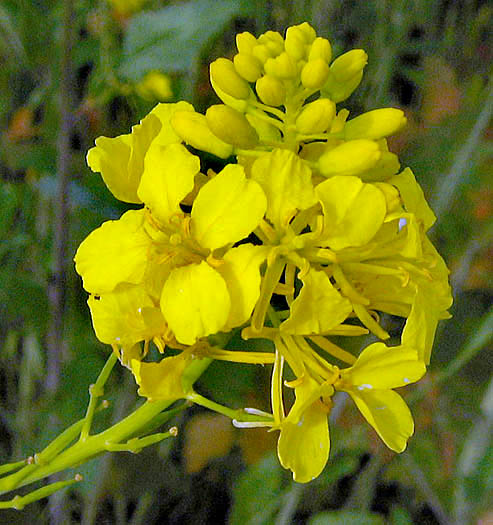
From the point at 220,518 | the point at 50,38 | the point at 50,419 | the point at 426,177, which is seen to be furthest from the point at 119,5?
the point at 220,518

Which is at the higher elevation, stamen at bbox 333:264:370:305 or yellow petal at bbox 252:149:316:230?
yellow petal at bbox 252:149:316:230

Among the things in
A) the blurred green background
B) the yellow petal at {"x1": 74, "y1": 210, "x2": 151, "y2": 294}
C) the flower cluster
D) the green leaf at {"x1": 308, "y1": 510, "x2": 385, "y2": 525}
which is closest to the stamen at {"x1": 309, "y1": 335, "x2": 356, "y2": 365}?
the flower cluster

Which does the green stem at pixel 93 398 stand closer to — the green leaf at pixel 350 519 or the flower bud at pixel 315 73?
the flower bud at pixel 315 73

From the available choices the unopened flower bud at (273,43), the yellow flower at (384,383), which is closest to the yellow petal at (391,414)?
the yellow flower at (384,383)

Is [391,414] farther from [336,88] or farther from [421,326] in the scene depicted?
[336,88]

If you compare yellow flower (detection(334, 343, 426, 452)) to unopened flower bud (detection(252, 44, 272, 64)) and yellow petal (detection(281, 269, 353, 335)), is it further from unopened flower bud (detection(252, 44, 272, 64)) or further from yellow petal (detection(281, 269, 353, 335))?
unopened flower bud (detection(252, 44, 272, 64))

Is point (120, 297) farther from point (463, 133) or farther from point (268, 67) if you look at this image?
point (463, 133)

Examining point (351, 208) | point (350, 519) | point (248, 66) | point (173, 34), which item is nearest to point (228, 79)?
point (248, 66)
